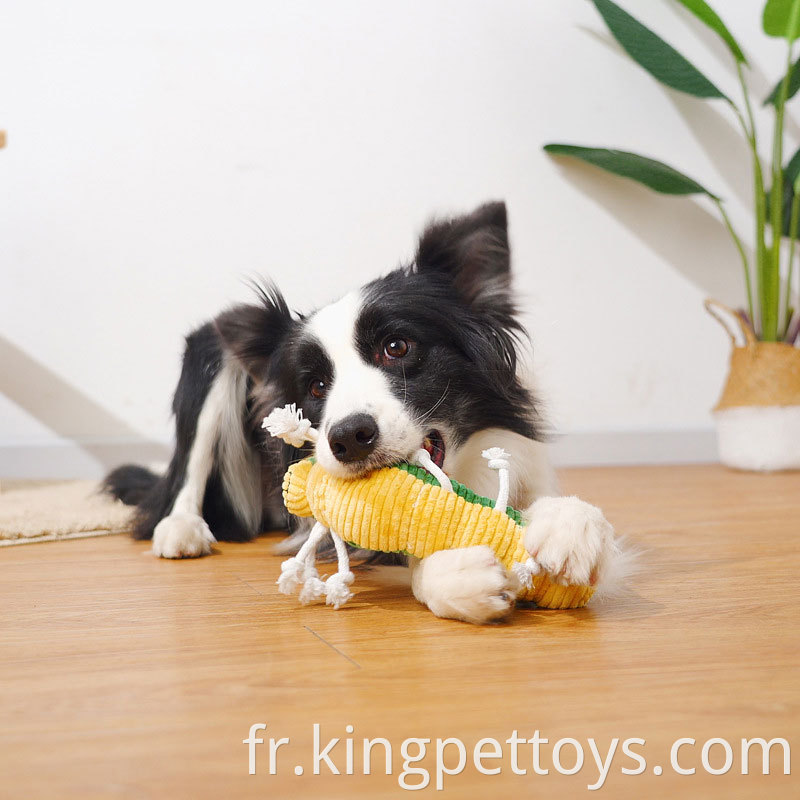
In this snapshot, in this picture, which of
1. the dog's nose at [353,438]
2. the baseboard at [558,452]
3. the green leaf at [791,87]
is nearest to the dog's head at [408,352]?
the dog's nose at [353,438]

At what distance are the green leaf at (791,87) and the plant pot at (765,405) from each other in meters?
1.04

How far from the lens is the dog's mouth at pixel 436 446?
1.42 m

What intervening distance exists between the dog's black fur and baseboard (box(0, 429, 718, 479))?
1.98 meters

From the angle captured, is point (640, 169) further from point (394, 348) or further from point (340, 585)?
point (340, 585)

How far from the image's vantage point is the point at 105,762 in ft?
2.34

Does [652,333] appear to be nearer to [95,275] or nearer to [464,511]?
[95,275]

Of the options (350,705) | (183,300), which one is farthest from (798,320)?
(350,705)

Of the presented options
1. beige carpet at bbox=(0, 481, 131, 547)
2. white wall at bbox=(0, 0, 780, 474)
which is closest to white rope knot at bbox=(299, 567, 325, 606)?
beige carpet at bbox=(0, 481, 131, 547)

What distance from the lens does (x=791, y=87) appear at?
3.65 m

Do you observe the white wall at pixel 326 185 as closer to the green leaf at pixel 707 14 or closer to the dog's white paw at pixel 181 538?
the green leaf at pixel 707 14

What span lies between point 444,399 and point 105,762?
861 mm

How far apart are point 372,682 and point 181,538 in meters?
1.03

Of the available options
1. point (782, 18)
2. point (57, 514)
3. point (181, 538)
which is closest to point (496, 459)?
point (181, 538)

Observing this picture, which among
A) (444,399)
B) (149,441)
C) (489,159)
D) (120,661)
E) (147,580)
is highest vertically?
(489,159)
